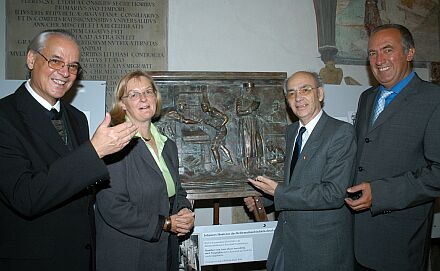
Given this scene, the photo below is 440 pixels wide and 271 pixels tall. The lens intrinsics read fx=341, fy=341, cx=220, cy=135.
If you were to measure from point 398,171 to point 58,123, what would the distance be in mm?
2302

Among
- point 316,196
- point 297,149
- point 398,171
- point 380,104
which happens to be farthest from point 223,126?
point 398,171

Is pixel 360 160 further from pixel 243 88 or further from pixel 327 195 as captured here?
pixel 243 88

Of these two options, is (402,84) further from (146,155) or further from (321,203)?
(146,155)

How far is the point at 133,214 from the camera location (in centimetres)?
215

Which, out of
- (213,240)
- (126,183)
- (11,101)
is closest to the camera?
(11,101)

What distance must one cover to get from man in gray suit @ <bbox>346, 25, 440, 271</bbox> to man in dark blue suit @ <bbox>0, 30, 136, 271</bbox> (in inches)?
69.4

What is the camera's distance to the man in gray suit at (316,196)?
7.72ft

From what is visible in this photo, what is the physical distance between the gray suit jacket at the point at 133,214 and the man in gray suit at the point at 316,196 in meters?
0.86

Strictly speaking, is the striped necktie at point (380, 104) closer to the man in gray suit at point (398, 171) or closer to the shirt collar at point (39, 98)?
the man in gray suit at point (398, 171)

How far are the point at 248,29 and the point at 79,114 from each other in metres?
2.50

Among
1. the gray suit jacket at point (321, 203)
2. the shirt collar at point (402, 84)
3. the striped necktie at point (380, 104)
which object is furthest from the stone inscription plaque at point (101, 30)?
the shirt collar at point (402, 84)

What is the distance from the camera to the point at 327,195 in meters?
2.32

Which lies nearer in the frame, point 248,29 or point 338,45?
point 248,29

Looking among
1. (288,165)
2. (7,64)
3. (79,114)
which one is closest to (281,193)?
(288,165)
